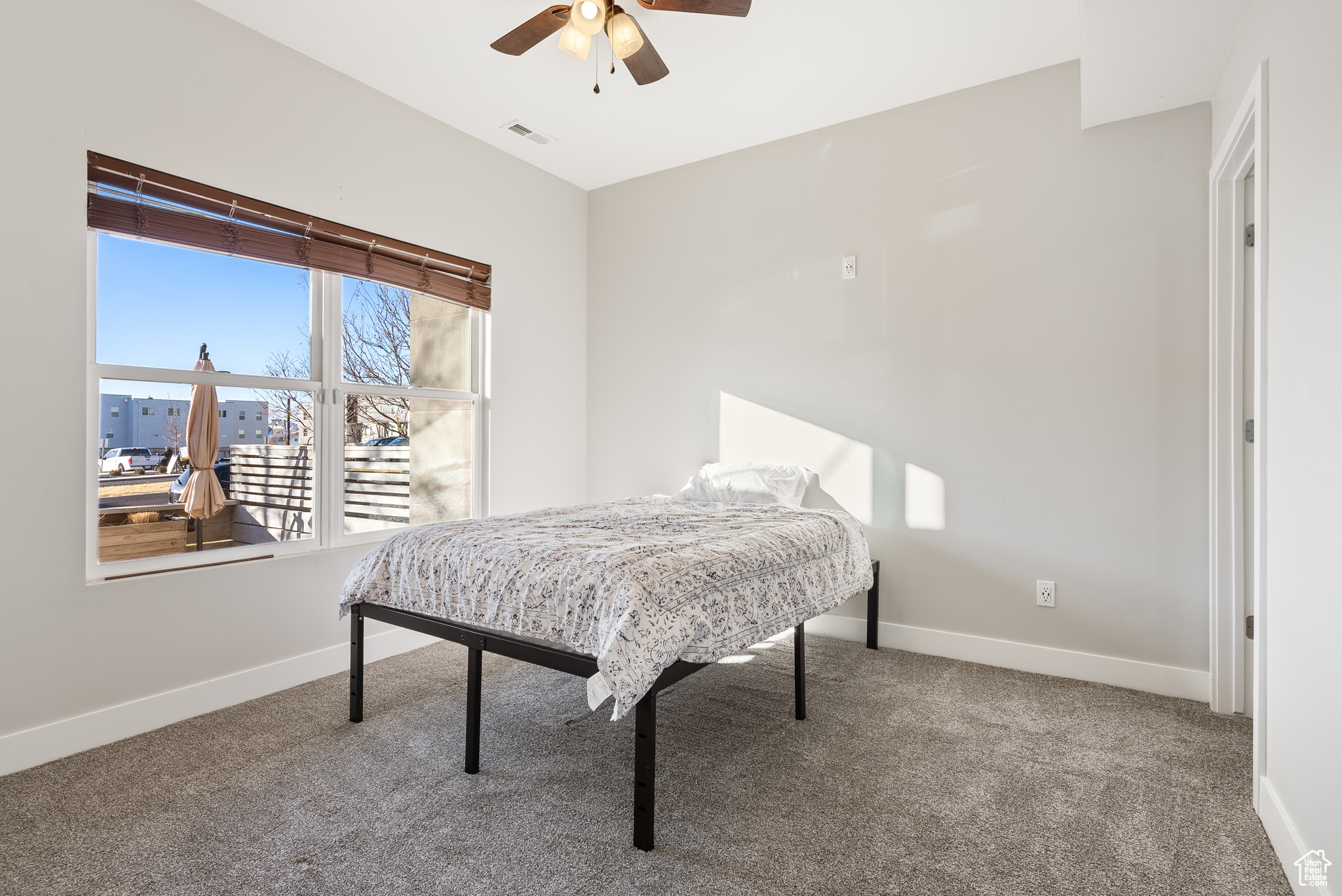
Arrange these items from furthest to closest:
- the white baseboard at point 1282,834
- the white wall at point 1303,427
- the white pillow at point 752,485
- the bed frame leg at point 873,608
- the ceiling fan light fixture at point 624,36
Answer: the white pillow at point 752,485 → the bed frame leg at point 873,608 → the ceiling fan light fixture at point 624,36 → the white baseboard at point 1282,834 → the white wall at point 1303,427

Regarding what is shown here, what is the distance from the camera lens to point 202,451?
2729 mm

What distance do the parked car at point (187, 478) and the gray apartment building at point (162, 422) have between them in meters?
0.08

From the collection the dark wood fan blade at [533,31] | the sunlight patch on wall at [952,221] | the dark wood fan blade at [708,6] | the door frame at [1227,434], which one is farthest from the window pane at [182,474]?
the door frame at [1227,434]

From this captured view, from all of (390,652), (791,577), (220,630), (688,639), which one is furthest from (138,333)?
(791,577)

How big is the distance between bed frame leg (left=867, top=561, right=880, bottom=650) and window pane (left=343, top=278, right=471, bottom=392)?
2.39m

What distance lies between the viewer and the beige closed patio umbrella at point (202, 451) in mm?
2701

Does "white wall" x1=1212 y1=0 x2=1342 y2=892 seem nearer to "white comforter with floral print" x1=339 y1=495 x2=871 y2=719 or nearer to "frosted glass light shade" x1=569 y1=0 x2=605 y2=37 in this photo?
"white comforter with floral print" x1=339 y1=495 x2=871 y2=719

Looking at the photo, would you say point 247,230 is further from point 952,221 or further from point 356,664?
point 952,221

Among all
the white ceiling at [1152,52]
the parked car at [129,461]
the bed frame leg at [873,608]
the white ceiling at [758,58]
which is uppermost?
the white ceiling at [758,58]

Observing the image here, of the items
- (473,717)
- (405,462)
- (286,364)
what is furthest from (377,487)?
(473,717)

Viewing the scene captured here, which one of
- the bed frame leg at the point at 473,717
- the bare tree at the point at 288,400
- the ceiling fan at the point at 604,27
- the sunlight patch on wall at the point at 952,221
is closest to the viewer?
the bed frame leg at the point at 473,717

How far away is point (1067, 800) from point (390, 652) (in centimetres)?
286

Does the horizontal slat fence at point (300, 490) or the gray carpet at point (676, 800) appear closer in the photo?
the gray carpet at point (676, 800)

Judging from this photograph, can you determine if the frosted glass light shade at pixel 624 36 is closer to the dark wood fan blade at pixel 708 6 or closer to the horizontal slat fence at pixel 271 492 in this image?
the dark wood fan blade at pixel 708 6
